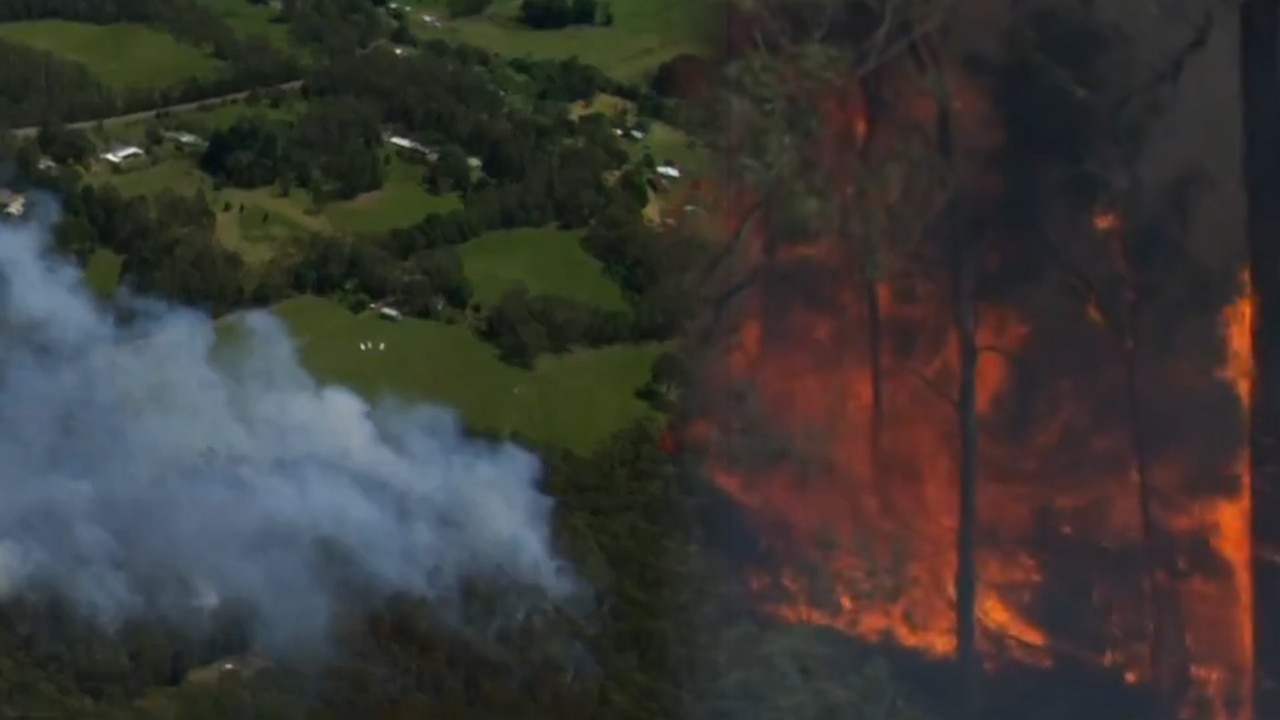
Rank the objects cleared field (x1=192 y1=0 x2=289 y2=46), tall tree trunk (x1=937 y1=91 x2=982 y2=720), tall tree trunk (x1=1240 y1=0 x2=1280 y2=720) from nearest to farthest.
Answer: tall tree trunk (x1=1240 y1=0 x2=1280 y2=720) < tall tree trunk (x1=937 y1=91 x2=982 y2=720) < cleared field (x1=192 y1=0 x2=289 y2=46)

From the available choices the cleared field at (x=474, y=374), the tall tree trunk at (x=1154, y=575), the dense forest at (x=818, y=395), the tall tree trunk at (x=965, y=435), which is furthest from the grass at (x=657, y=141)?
the tall tree trunk at (x=1154, y=575)

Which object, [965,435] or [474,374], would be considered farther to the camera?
[474,374]

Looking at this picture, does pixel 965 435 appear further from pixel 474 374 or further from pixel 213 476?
pixel 213 476

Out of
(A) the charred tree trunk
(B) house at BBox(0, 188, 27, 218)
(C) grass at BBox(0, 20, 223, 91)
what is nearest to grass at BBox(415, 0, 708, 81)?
(C) grass at BBox(0, 20, 223, 91)

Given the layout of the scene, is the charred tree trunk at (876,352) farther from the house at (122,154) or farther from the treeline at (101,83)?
the house at (122,154)

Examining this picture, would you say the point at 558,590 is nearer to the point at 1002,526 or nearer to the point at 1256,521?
the point at 1002,526

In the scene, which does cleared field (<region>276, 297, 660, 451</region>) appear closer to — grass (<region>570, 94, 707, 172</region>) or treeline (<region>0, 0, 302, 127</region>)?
grass (<region>570, 94, 707, 172</region>)

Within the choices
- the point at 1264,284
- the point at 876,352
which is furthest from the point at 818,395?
the point at 1264,284
